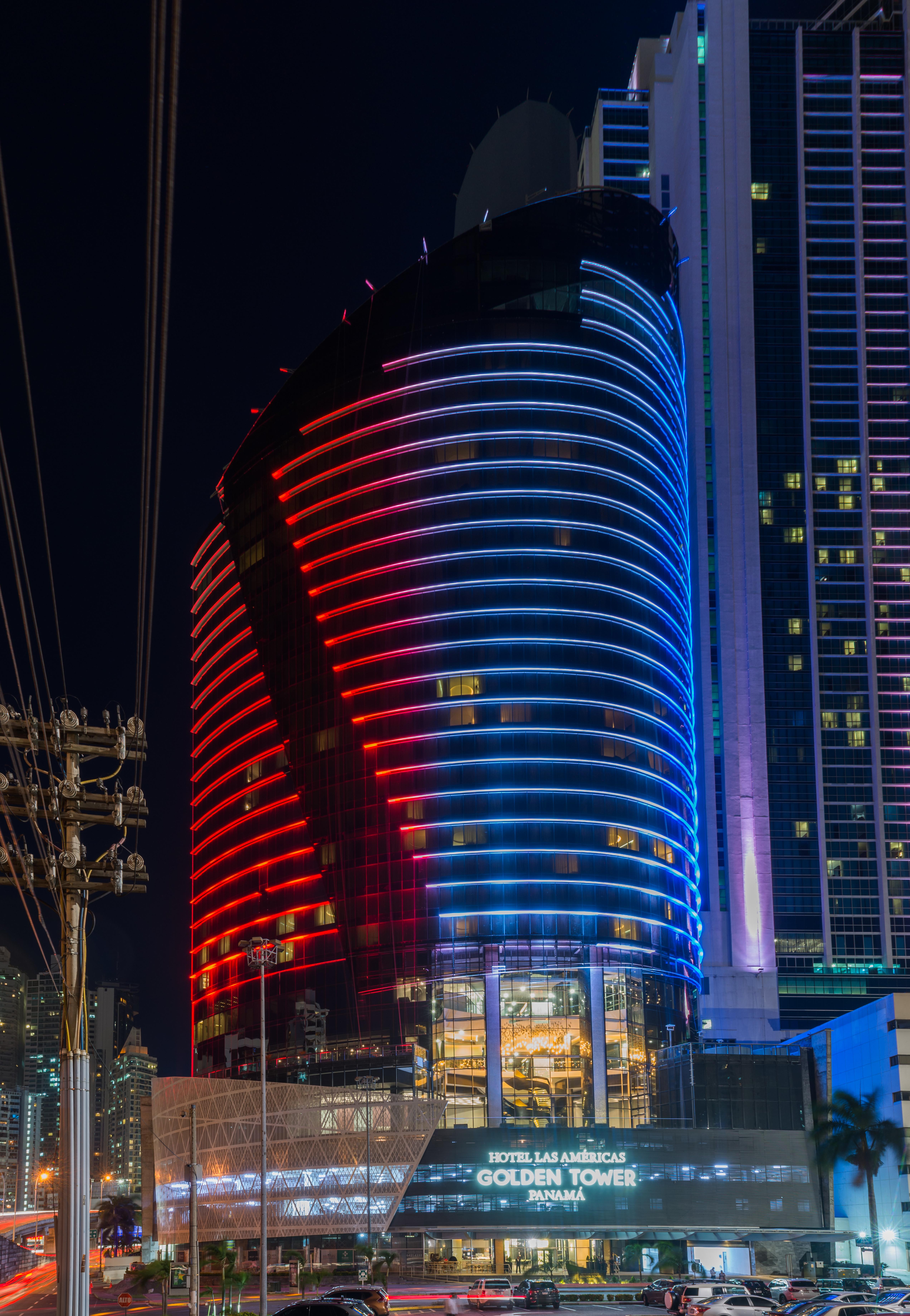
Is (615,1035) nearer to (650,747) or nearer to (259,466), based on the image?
(650,747)

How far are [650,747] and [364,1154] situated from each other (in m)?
54.0

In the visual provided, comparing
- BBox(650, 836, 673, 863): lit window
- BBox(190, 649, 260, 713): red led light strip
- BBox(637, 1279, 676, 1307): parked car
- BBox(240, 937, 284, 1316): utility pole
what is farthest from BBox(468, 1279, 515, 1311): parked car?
BBox(190, 649, 260, 713): red led light strip

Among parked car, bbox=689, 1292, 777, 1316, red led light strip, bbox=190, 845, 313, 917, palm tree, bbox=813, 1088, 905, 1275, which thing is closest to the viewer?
parked car, bbox=689, 1292, 777, 1316

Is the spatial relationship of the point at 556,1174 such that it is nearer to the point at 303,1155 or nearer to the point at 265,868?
the point at 303,1155

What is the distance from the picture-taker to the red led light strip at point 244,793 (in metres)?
168

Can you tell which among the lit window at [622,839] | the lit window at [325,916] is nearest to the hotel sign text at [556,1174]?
the lit window at [622,839]

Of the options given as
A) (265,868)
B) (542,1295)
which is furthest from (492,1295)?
(265,868)

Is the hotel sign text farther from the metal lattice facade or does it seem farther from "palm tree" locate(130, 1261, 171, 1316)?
"palm tree" locate(130, 1261, 171, 1316)

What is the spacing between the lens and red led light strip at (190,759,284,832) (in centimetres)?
16762

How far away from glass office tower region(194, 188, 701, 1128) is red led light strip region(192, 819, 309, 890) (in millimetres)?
556

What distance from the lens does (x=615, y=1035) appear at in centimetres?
14038

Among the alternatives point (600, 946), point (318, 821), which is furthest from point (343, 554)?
point (600, 946)

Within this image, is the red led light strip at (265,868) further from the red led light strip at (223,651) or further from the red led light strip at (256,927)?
the red led light strip at (223,651)

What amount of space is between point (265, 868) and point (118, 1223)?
48216 mm
